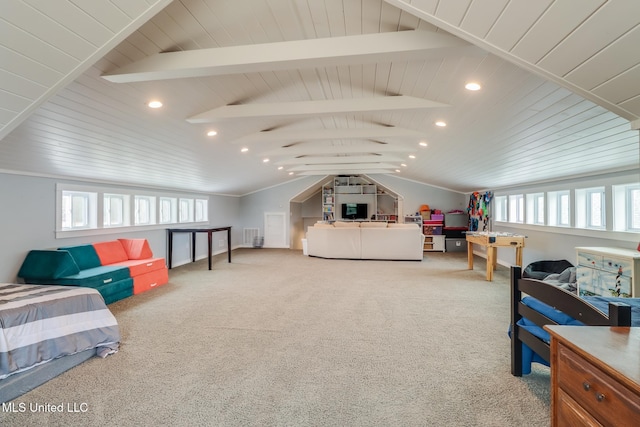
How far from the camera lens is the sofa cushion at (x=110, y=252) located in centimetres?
479

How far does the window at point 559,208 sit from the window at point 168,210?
7525mm

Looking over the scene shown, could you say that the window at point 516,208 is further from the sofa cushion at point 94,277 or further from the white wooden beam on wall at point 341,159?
the sofa cushion at point 94,277

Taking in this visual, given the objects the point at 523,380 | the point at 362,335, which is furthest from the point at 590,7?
the point at 362,335

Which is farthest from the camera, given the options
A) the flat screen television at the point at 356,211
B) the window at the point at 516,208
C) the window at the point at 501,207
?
the flat screen television at the point at 356,211

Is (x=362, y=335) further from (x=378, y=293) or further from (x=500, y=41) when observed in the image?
(x=500, y=41)

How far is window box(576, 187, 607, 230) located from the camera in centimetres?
410

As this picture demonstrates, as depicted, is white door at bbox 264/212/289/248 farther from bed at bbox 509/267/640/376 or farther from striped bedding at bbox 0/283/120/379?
bed at bbox 509/267/640/376

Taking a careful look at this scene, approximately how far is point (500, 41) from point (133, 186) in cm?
618

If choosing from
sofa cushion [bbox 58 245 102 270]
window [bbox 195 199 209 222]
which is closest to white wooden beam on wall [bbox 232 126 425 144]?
sofa cushion [bbox 58 245 102 270]

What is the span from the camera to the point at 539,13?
123 centimetres

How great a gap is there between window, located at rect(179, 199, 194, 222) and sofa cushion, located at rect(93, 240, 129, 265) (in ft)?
7.65

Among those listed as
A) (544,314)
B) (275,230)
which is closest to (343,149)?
(544,314)

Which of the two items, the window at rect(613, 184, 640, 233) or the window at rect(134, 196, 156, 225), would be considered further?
the window at rect(134, 196, 156, 225)

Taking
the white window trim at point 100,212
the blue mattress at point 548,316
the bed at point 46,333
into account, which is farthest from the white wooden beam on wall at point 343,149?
the bed at point 46,333
